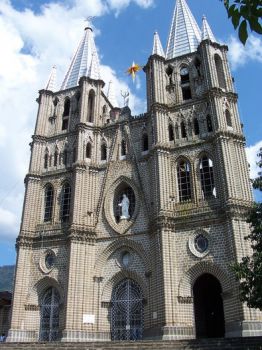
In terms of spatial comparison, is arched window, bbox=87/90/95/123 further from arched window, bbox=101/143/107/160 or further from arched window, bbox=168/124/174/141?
arched window, bbox=168/124/174/141

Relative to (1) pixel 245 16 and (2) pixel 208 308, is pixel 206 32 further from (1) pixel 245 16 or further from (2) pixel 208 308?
(1) pixel 245 16

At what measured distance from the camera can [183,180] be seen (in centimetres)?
2773

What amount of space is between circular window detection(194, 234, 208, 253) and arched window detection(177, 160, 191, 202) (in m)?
3.07

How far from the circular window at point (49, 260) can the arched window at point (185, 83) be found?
52.7 ft

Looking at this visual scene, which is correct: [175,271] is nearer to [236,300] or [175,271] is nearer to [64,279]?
[236,300]

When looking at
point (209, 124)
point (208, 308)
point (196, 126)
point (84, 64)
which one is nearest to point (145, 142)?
point (196, 126)

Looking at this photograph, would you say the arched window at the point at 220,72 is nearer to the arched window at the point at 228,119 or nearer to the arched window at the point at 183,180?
the arched window at the point at 228,119

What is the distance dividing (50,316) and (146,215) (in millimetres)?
9568

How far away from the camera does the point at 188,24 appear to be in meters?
36.2

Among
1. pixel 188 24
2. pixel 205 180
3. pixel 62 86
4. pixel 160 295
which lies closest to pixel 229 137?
pixel 205 180

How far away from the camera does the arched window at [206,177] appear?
26.3m

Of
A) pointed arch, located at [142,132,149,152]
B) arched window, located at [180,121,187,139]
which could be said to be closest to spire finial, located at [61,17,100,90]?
pointed arch, located at [142,132,149,152]

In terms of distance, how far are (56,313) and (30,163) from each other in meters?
12.3

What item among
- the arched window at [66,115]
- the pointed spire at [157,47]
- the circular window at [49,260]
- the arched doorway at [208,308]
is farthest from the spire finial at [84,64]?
the arched doorway at [208,308]
